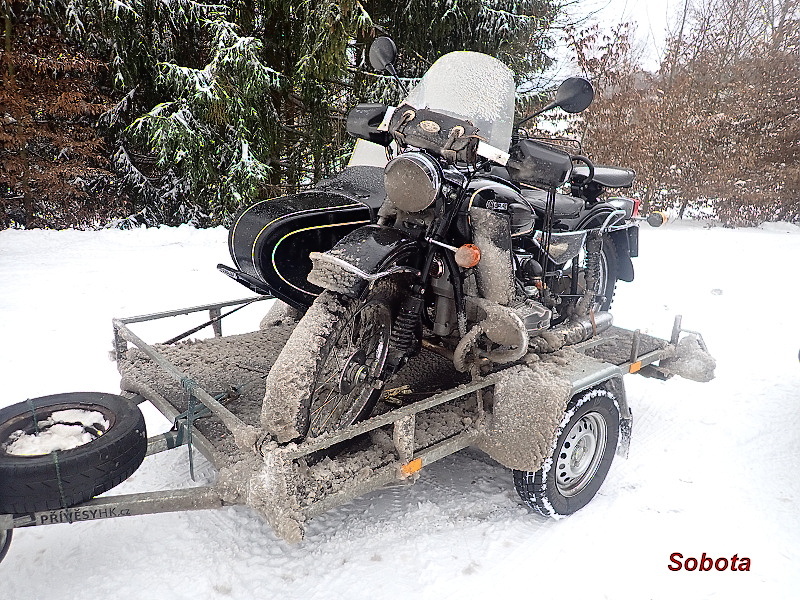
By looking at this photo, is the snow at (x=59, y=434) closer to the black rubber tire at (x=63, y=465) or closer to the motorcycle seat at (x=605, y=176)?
the black rubber tire at (x=63, y=465)

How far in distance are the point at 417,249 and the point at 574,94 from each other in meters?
1.15

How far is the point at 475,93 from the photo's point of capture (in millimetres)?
3342

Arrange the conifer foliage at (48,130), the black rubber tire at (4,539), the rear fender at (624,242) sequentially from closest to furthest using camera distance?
the black rubber tire at (4,539) → the rear fender at (624,242) → the conifer foliage at (48,130)

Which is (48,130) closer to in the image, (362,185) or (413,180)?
(362,185)

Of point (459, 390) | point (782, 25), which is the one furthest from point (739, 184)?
point (459, 390)

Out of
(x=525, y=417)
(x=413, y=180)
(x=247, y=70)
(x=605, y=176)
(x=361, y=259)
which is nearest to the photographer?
(x=361, y=259)

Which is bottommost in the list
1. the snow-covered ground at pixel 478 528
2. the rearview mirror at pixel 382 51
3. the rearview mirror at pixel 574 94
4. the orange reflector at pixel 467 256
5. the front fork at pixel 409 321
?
the snow-covered ground at pixel 478 528

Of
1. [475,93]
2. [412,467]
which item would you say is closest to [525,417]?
[412,467]

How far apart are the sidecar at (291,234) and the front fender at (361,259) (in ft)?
1.32

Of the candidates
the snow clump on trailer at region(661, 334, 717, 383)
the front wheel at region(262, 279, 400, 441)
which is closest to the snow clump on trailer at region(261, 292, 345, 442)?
the front wheel at region(262, 279, 400, 441)

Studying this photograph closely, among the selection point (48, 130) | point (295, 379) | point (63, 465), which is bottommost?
point (63, 465)

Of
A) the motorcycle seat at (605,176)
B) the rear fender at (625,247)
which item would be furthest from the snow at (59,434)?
the rear fender at (625,247)

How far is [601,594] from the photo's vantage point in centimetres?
263

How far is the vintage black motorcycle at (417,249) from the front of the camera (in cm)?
258
